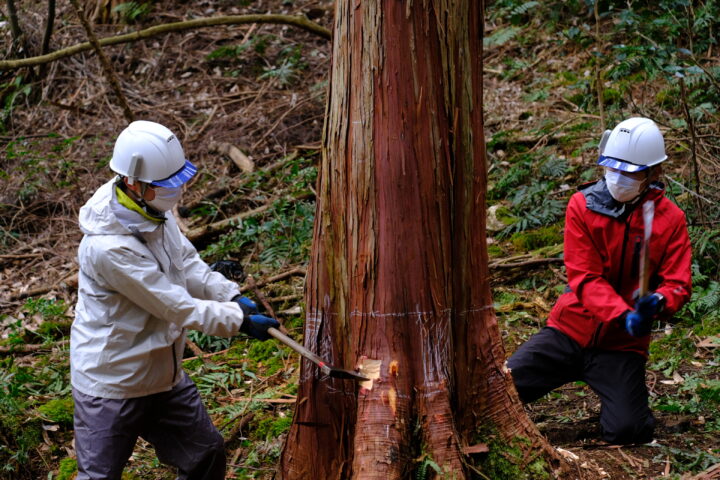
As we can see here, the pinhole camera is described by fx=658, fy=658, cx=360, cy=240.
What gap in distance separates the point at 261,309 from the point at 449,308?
3225 mm

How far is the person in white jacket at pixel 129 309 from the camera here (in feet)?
10.4

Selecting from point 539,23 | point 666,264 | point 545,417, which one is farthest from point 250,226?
point 539,23

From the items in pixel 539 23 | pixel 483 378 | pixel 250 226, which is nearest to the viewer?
pixel 483 378

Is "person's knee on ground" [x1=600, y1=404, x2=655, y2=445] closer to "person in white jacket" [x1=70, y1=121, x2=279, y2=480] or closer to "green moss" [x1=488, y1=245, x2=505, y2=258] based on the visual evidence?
"person in white jacket" [x1=70, y1=121, x2=279, y2=480]

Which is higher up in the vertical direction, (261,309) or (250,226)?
(250,226)

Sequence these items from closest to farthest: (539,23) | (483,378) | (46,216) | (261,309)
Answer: (483,378)
(261,309)
(46,216)
(539,23)

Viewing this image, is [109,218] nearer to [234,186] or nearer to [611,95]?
[234,186]

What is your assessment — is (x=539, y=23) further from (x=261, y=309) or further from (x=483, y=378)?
(x=483, y=378)

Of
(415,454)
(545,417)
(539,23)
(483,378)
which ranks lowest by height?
(545,417)

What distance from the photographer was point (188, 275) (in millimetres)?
3754

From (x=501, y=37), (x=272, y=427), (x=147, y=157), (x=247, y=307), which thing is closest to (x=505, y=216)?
(x=272, y=427)

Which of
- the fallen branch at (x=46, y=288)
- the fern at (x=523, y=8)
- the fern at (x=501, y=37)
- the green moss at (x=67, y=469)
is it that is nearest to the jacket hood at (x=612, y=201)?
the green moss at (x=67, y=469)

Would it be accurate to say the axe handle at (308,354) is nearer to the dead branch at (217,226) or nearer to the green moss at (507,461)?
the green moss at (507,461)

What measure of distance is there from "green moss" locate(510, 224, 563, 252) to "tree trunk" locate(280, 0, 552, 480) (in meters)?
3.15
